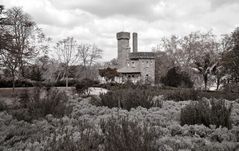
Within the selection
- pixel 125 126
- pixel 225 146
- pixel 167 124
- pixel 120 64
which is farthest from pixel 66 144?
pixel 120 64

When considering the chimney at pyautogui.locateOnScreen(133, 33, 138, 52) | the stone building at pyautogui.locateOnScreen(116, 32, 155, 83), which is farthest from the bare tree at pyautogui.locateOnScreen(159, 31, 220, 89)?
the chimney at pyautogui.locateOnScreen(133, 33, 138, 52)

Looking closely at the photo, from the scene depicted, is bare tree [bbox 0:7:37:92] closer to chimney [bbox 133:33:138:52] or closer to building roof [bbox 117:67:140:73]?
building roof [bbox 117:67:140:73]

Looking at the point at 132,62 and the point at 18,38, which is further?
the point at 132,62

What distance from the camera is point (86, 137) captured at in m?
3.62

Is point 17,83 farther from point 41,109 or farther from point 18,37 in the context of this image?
point 41,109

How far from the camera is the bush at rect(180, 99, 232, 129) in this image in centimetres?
541

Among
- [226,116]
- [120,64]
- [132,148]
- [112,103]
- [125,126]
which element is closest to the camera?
[132,148]

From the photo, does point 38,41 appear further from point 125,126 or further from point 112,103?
point 125,126

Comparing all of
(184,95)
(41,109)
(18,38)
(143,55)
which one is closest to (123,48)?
(143,55)

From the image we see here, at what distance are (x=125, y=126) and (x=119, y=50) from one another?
192ft

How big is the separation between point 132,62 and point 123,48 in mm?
3903

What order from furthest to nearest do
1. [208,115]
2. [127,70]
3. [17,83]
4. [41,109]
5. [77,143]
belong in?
[127,70] < [17,83] < [41,109] < [208,115] < [77,143]

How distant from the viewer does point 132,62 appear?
196ft

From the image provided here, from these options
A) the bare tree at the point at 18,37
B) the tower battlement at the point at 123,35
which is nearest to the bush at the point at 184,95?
the bare tree at the point at 18,37
